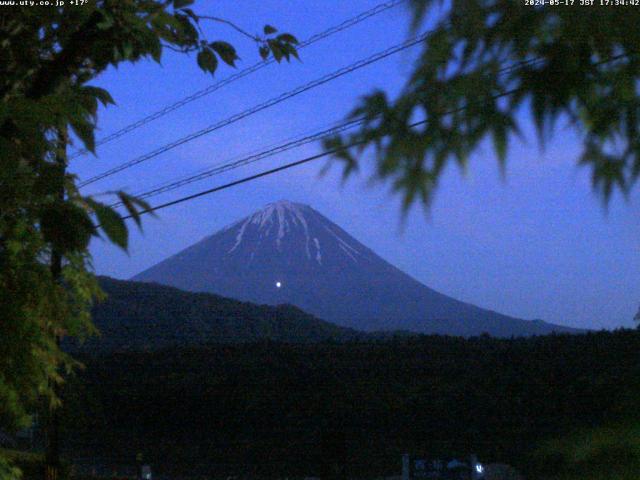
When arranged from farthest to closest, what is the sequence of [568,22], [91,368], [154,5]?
[91,368], [154,5], [568,22]

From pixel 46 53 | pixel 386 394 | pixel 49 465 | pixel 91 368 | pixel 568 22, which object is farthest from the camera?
pixel 91 368

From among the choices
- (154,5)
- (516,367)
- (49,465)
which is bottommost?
(49,465)

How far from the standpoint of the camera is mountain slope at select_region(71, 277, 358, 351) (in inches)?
1233

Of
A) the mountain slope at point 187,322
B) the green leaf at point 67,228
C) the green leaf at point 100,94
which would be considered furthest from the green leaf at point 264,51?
the mountain slope at point 187,322

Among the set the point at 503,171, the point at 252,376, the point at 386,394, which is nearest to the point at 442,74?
the point at 503,171

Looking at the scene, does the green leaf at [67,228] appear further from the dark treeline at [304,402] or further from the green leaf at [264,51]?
the dark treeline at [304,402]

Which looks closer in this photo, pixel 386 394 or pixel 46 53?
pixel 46 53

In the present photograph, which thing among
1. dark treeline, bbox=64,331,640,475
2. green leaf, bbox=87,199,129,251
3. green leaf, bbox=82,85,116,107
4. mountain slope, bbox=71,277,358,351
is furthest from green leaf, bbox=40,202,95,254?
mountain slope, bbox=71,277,358,351

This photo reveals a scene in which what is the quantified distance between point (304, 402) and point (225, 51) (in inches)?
718

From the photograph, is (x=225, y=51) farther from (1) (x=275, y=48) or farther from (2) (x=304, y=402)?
(2) (x=304, y=402)

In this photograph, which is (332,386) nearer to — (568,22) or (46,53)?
(46,53)

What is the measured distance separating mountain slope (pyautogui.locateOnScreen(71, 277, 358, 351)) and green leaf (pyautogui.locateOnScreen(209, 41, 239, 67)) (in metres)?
26.7

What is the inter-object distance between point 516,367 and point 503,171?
16225mm

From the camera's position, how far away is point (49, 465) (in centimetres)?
1291
